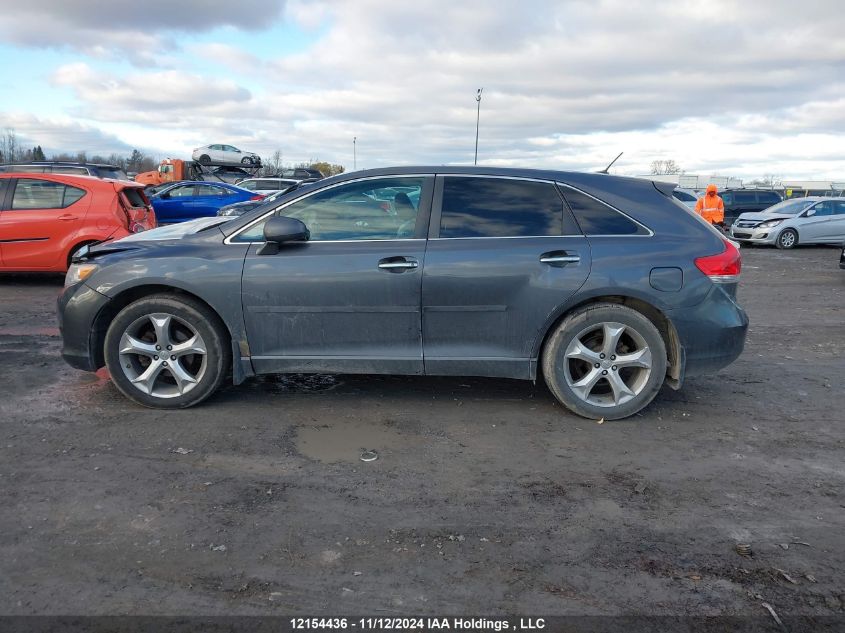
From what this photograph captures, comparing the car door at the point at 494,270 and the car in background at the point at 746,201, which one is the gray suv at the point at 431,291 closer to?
the car door at the point at 494,270

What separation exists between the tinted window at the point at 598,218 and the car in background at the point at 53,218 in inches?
287

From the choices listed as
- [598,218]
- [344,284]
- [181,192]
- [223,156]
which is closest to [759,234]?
[181,192]

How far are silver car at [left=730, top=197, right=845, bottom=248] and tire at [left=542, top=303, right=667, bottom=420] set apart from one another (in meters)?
16.7

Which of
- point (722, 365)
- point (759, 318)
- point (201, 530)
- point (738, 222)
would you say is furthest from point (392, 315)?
point (738, 222)

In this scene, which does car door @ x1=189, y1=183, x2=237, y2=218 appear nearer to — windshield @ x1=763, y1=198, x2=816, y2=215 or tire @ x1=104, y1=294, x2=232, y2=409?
tire @ x1=104, y1=294, x2=232, y2=409

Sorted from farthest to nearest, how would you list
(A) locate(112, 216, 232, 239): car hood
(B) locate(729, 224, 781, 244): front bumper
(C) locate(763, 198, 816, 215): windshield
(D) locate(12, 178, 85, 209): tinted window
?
(C) locate(763, 198, 816, 215): windshield < (B) locate(729, 224, 781, 244): front bumper < (D) locate(12, 178, 85, 209): tinted window < (A) locate(112, 216, 232, 239): car hood

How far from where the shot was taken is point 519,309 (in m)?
4.50

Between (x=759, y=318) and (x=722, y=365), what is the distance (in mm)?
4448

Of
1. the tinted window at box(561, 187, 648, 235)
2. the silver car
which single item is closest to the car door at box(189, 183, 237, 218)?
the silver car

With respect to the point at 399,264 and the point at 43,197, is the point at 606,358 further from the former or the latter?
the point at 43,197

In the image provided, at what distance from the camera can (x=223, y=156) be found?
3791cm

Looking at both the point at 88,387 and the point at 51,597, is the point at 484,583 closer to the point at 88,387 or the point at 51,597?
the point at 51,597

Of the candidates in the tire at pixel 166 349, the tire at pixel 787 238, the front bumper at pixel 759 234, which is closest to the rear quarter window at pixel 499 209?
the tire at pixel 166 349

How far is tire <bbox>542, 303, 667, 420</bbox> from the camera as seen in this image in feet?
14.9
